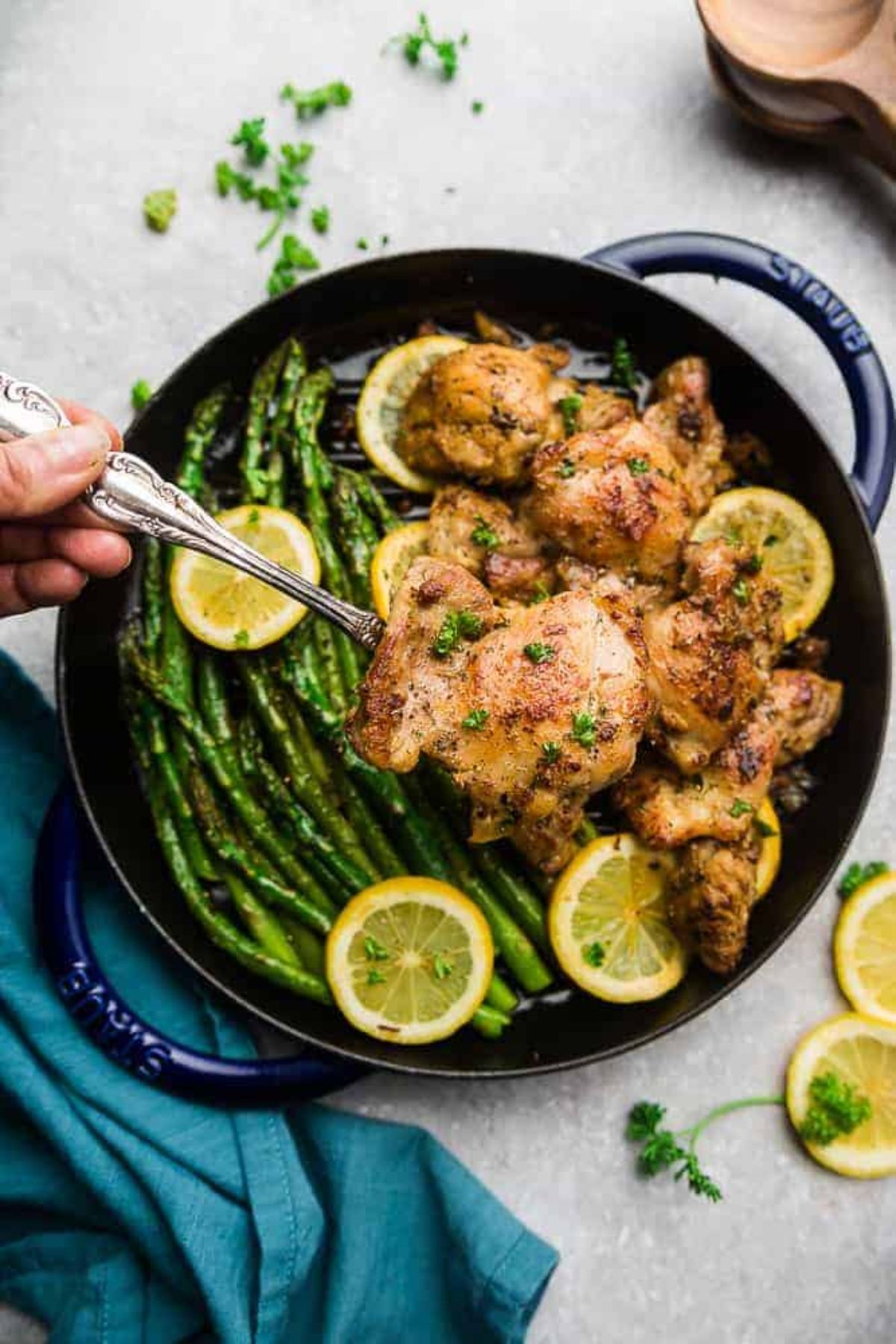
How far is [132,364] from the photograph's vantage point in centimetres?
457

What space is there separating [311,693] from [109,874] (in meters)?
0.99

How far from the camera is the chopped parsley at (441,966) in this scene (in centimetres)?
392

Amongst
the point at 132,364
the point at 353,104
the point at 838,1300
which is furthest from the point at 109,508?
the point at 838,1300

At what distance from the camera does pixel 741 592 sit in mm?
3760

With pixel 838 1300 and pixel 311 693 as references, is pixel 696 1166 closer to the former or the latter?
pixel 838 1300

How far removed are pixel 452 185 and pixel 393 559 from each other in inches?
65.7

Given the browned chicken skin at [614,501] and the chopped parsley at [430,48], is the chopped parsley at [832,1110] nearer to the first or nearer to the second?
the browned chicken skin at [614,501]

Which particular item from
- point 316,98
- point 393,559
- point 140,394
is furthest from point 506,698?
point 316,98

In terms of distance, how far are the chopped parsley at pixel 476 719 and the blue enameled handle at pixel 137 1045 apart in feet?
4.34

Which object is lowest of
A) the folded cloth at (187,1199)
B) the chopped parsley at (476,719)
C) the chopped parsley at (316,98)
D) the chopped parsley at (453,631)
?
the folded cloth at (187,1199)

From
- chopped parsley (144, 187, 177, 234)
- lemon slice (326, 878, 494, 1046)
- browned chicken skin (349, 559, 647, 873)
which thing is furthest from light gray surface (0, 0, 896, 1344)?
browned chicken skin (349, 559, 647, 873)

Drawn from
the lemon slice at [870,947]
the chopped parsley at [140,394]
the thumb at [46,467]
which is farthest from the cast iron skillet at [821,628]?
the thumb at [46,467]

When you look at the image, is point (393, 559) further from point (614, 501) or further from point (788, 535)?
point (788, 535)

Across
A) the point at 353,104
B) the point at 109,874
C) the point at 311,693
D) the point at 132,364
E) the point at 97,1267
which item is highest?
the point at 353,104
